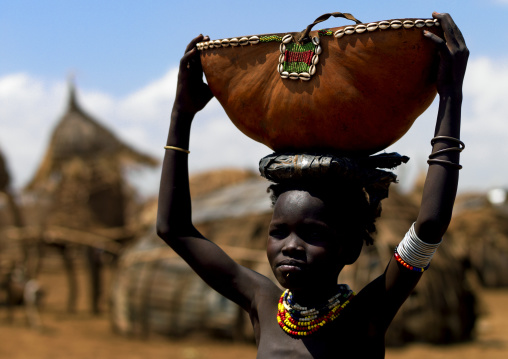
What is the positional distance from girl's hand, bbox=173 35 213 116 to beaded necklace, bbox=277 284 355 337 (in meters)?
0.72

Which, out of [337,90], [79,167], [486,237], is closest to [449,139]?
[337,90]

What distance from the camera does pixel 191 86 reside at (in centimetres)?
206

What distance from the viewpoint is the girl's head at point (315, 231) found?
1.77 metres

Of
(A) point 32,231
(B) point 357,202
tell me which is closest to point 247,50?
(B) point 357,202

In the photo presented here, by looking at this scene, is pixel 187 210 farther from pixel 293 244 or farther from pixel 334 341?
pixel 334 341

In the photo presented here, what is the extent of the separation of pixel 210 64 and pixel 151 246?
8755mm

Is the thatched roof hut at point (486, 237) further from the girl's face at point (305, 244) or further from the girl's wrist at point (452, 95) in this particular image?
the girl's wrist at point (452, 95)

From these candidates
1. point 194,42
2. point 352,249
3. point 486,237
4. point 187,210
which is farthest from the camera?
point 486,237

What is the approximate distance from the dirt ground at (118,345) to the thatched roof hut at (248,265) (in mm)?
205

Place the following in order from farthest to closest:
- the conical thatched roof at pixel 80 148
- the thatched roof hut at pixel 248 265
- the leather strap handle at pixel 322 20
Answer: the conical thatched roof at pixel 80 148 < the thatched roof hut at pixel 248 265 < the leather strap handle at pixel 322 20

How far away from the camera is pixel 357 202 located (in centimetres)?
187

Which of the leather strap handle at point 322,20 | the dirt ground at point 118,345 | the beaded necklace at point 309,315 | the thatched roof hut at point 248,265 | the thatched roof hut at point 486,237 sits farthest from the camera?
the thatched roof hut at point 486,237


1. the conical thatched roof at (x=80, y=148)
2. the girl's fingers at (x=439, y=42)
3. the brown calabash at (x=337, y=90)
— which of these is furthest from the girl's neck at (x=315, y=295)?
the conical thatched roof at (x=80, y=148)

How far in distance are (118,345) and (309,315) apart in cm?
847
